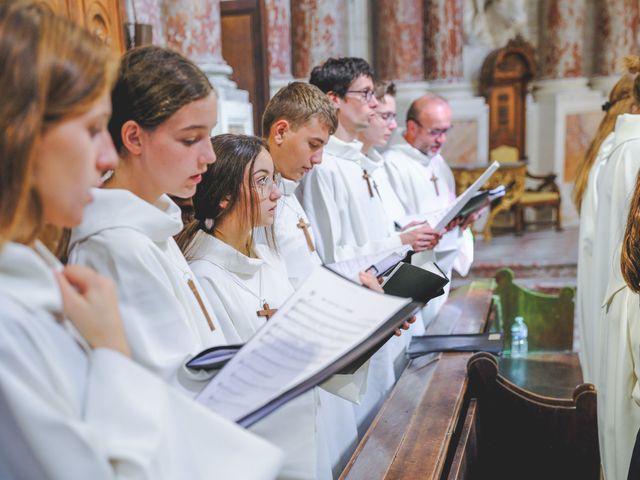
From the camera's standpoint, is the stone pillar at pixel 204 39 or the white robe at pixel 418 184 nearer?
the stone pillar at pixel 204 39

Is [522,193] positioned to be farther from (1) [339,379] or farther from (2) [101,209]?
(2) [101,209]

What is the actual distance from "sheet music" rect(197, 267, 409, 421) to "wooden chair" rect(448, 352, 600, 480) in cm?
157

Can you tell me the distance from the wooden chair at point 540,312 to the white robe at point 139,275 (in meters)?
3.62

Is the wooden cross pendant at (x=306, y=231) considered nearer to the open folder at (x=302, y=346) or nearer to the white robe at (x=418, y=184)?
the open folder at (x=302, y=346)

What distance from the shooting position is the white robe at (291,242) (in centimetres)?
269

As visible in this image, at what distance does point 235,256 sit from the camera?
210 centimetres

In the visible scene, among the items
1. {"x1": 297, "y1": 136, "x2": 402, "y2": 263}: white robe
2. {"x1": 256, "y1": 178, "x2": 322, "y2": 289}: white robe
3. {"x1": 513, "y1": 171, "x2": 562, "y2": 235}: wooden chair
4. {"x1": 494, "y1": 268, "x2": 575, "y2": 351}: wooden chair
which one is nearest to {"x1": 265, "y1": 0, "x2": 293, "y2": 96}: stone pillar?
{"x1": 494, "y1": 268, "x2": 575, "y2": 351}: wooden chair

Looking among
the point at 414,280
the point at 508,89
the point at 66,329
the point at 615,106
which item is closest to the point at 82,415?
the point at 66,329

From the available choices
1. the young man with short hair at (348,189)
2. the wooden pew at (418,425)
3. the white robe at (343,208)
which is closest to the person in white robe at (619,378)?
the wooden pew at (418,425)

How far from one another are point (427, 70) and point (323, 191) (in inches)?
283

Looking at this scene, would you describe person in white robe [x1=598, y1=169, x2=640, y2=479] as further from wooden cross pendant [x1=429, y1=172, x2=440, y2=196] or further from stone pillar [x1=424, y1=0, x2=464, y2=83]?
stone pillar [x1=424, y1=0, x2=464, y2=83]

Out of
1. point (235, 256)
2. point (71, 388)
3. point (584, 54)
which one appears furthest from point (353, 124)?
point (584, 54)

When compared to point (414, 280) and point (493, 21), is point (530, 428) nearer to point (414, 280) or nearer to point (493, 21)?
point (414, 280)

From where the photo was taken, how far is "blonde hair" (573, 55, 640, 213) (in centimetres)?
357
